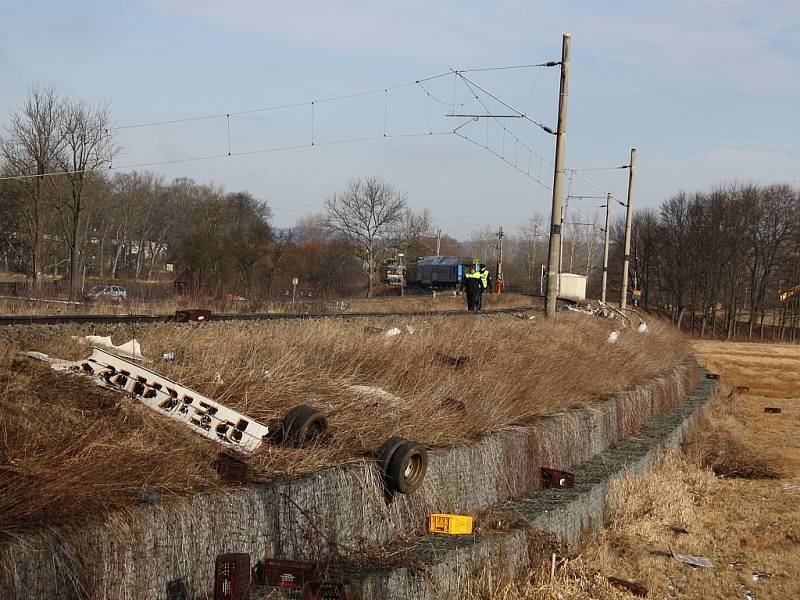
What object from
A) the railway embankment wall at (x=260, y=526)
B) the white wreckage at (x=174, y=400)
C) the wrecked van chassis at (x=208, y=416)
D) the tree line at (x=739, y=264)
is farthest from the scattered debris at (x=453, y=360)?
the tree line at (x=739, y=264)

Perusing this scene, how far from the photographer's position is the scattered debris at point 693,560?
1005cm

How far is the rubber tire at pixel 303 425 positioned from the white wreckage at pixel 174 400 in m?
0.20

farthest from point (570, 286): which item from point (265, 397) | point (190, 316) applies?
point (265, 397)

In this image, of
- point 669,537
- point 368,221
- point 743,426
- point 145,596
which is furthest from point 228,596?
point 368,221

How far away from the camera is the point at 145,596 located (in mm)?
5246

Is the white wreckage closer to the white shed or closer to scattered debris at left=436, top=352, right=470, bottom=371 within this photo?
scattered debris at left=436, top=352, right=470, bottom=371

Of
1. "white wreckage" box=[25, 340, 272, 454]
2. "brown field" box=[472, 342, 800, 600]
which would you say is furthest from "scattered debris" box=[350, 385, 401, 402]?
"brown field" box=[472, 342, 800, 600]

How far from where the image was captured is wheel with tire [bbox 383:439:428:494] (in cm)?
742

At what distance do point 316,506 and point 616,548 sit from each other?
15.6 feet

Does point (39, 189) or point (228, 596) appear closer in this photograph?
point (228, 596)

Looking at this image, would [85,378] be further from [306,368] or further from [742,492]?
[742,492]

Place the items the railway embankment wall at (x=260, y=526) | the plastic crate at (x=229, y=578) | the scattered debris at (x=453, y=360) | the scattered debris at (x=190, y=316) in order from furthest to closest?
the scattered debris at (x=190, y=316), the scattered debris at (x=453, y=360), the plastic crate at (x=229, y=578), the railway embankment wall at (x=260, y=526)

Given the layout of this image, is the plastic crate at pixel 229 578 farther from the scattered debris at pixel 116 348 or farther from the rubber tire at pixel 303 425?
the scattered debris at pixel 116 348

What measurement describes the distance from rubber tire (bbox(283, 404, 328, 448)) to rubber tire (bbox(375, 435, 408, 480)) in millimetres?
583
